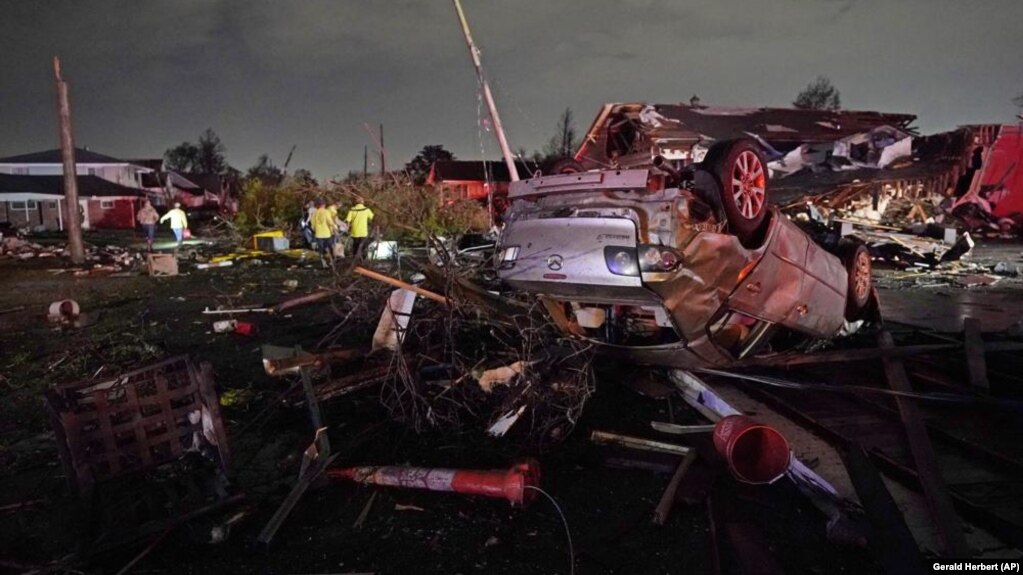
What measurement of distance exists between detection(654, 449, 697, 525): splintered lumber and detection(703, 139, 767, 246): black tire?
5.29ft

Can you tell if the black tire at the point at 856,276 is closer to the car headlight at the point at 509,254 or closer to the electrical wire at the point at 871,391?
the electrical wire at the point at 871,391

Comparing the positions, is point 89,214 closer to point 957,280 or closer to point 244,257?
point 244,257

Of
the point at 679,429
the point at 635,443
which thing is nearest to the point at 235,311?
the point at 635,443

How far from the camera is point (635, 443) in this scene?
407 cm

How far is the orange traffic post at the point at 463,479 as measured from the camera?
3.27 m

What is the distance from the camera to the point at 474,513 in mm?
3385

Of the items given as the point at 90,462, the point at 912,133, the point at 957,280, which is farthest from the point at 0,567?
the point at 912,133

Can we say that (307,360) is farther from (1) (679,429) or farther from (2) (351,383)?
(1) (679,429)

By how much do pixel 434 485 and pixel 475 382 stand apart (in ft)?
3.90

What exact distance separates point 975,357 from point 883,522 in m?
2.87

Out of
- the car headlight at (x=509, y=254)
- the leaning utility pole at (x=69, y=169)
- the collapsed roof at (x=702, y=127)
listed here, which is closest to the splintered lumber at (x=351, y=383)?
the car headlight at (x=509, y=254)

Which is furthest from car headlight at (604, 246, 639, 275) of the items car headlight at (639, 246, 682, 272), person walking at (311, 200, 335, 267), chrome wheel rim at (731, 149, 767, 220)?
person walking at (311, 200, 335, 267)

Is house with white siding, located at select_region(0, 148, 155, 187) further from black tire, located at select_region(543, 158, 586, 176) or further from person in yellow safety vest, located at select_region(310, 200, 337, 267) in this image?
black tire, located at select_region(543, 158, 586, 176)

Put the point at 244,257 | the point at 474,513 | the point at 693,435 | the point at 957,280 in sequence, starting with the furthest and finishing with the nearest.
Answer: the point at 244,257 → the point at 957,280 → the point at 693,435 → the point at 474,513
